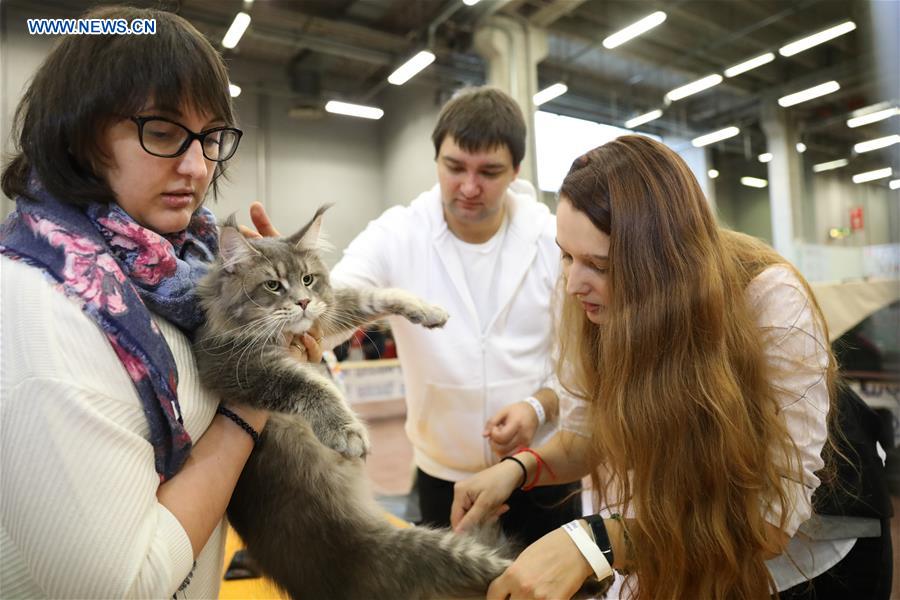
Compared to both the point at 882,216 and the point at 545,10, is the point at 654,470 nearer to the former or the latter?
the point at 882,216

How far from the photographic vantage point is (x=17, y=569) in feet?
2.06

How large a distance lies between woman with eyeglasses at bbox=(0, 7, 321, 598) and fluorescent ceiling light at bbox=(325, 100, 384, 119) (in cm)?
576

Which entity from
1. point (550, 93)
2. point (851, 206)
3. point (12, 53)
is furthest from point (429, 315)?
point (550, 93)

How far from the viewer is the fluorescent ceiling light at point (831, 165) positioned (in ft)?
13.8

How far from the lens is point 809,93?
15.8 feet

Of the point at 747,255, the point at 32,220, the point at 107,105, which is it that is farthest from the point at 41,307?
the point at 747,255

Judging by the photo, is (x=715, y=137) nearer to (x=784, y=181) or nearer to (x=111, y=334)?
(x=784, y=181)

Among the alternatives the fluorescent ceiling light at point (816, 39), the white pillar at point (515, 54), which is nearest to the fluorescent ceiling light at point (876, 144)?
the fluorescent ceiling light at point (816, 39)

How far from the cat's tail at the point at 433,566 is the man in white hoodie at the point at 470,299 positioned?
0.52 m

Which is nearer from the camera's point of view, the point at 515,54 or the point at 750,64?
the point at 515,54

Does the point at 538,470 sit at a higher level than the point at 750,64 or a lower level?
lower

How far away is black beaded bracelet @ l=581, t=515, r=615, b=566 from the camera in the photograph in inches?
37.4

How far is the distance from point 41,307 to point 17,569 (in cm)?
32

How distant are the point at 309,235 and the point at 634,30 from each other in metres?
5.04
